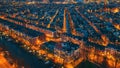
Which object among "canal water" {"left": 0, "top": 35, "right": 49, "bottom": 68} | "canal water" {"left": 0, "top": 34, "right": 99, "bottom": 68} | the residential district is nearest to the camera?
"canal water" {"left": 0, "top": 34, "right": 99, "bottom": 68}

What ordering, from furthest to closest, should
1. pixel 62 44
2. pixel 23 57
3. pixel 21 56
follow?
pixel 21 56 < pixel 62 44 < pixel 23 57

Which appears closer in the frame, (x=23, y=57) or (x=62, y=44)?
(x=23, y=57)

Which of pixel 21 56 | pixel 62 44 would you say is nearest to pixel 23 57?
pixel 21 56

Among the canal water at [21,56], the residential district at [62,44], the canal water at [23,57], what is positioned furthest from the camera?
the canal water at [21,56]

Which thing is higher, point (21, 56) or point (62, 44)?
point (62, 44)

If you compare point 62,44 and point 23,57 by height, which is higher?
point 62,44

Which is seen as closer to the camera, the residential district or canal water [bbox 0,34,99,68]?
canal water [bbox 0,34,99,68]

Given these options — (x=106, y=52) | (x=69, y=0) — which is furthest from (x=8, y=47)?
(x=69, y=0)

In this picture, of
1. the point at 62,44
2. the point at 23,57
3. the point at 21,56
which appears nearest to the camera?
the point at 23,57

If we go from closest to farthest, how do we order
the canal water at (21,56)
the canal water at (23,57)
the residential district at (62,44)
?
the canal water at (23,57) → the residential district at (62,44) → the canal water at (21,56)

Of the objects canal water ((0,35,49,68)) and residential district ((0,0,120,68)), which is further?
canal water ((0,35,49,68))

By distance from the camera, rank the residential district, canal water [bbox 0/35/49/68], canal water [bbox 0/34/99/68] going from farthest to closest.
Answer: canal water [bbox 0/35/49/68] → the residential district → canal water [bbox 0/34/99/68]

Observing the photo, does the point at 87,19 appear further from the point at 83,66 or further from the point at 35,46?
the point at 83,66

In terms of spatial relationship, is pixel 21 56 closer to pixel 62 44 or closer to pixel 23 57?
pixel 23 57
